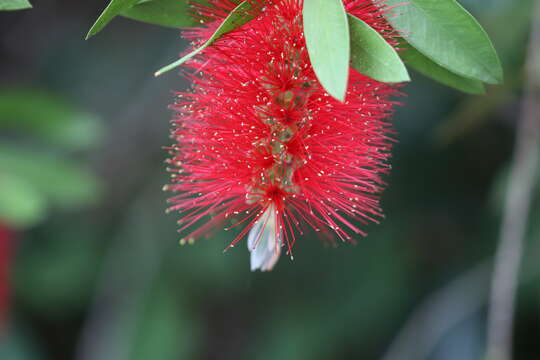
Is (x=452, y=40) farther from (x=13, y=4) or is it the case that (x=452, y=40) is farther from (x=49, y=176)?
(x=49, y=176)

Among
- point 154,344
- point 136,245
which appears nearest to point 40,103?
point 136,245

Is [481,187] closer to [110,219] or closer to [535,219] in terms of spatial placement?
[535,219]

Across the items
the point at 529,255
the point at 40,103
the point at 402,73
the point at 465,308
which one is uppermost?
the point at 40,103

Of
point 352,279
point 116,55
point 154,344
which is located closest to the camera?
point 154,344

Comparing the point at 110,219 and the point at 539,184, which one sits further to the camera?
the point at 110,219

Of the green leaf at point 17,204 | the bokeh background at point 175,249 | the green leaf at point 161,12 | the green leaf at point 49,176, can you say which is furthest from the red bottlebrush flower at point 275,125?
the bokeh background at point 175,249

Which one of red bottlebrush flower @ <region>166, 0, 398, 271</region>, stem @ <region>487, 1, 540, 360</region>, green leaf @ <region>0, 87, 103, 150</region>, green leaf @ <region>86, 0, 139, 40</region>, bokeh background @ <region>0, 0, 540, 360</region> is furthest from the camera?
bokeh background @ <region>0, 0, 540, 360</region>

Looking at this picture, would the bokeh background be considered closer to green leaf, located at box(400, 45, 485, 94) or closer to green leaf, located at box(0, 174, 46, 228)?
green leaf, located at box(0, 174, 46, 228)

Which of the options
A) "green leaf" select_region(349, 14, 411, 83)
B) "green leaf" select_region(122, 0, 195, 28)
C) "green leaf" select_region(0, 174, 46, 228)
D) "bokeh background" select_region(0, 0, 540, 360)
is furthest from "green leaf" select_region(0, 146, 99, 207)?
"green leaf" select_region(349, 14, 411, 83)
